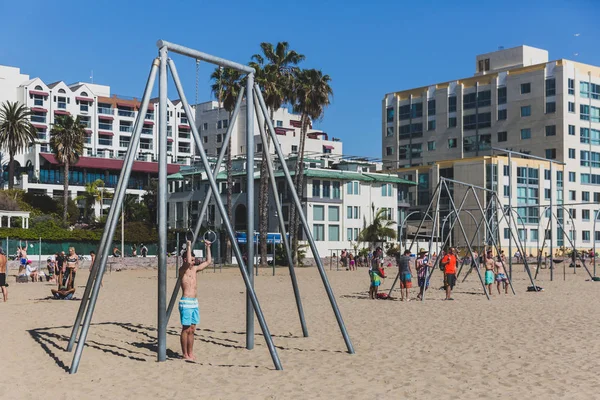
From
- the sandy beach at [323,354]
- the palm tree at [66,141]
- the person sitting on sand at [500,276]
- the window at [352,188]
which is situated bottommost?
the sandy beach at [323,354]

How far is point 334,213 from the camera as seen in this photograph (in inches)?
2803

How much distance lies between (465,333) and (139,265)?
40.0 meters

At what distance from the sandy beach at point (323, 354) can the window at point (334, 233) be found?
47.7 meters

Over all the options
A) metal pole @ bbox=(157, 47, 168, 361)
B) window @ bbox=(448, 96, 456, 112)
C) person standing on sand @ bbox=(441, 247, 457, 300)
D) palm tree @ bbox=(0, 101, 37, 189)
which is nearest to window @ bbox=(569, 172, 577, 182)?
window @ bbox=(448, 96, 456, 112)

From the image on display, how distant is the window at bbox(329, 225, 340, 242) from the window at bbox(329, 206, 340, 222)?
24.8 inches

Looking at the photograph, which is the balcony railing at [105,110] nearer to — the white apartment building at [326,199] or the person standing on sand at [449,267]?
the white apartment building at [326,199]

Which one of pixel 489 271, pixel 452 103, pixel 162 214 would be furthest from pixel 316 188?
pixel 162 214

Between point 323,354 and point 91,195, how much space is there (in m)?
73.6

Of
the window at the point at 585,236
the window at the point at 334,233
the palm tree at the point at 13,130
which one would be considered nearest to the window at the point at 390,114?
the window at the point at 585,236

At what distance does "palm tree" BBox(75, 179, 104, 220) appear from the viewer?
82.9 metres

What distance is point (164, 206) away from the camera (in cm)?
1267

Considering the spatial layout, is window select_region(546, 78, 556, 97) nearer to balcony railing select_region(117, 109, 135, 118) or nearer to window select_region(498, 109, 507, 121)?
window select_region(498, 109, 507, 121)

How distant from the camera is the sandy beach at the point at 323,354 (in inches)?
404

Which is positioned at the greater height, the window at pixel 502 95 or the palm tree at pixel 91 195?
the window at pixel 502 95
